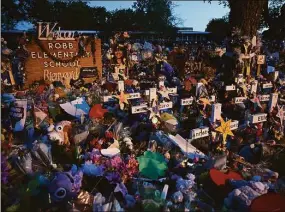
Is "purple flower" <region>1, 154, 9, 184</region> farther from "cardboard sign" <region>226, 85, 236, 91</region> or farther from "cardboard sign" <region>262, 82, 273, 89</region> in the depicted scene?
"cardboard sign" <region>262, 82, 273, 89</region>

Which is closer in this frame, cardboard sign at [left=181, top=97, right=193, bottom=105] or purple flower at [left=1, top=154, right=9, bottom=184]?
purple flower at [left=1, top=154, right=9, bottom=184]

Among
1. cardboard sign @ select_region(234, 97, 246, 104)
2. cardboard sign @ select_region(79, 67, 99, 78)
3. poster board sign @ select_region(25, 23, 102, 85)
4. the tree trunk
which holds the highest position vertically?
the tree trunk

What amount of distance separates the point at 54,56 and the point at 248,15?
5196mm

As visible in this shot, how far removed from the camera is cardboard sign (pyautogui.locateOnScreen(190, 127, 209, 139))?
197 inches

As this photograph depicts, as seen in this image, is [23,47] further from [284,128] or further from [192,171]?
[284,128]

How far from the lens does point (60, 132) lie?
4.90 metres

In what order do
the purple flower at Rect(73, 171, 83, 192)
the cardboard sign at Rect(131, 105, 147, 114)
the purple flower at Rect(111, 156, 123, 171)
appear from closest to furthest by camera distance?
the purple flower at Rect(73, 171, 83, 192)
the purple flower at Rect(111, 156, 123, 171)
the cardboard sign at Rect(131, 105, 147, 114)

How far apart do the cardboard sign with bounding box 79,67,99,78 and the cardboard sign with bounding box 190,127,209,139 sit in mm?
4482

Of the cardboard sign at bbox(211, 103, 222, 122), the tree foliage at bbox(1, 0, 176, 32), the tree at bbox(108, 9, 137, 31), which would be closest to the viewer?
the cardboard sign at bbox(211, 103, 222, 122)

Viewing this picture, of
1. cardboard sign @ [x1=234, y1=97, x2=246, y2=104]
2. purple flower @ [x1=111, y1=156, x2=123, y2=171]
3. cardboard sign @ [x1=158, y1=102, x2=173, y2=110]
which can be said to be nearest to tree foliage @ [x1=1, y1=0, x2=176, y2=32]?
cardboard sign @ [x1=234, y1=97, x2=246, y2=104]

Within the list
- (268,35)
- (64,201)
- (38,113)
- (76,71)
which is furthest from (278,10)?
(64,201)

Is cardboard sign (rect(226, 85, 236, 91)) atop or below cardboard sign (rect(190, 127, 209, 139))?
atop

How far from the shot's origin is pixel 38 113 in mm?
5457

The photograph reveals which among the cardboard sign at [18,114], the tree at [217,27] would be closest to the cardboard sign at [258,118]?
the cardboard sign at [18,114]
